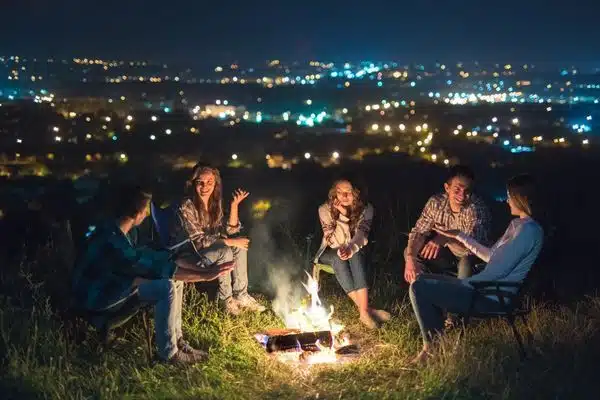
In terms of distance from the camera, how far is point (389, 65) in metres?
64.1

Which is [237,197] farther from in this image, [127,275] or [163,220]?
[127,275]

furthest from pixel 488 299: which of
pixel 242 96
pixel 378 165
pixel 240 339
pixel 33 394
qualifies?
pixel 242 96

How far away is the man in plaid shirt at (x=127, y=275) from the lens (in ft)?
13.0

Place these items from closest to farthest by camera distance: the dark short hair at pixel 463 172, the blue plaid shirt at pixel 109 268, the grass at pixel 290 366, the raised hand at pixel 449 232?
the grass at pixel 290 366
the blue plaid shirt at pixel 109 268
the raised hand at pixel 449 232
the dark short hair at pixel 463 172

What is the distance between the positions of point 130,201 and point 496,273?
7.91 feet

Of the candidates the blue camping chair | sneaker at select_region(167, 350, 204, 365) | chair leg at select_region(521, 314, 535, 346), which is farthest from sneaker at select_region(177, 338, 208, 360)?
chair leg at select_region(521, 314, 535, 346)

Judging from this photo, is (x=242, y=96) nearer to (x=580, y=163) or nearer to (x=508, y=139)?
(x=508, y=139)

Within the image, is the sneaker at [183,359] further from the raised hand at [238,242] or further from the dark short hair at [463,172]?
the dark short hair at [463,172]

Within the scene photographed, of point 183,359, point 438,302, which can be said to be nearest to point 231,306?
point 183,359

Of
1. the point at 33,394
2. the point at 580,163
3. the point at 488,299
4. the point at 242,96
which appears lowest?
the point at 33,394

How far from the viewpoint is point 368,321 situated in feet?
16.7

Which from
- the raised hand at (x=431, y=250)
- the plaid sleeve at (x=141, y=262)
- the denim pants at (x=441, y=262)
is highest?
the plaid sleeve at (x=141, y=262)

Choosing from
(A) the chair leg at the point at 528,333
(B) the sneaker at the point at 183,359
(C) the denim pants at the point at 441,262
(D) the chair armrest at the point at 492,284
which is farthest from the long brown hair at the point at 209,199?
(A) the chair leg at the point at 528,333

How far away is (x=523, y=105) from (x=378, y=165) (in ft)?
68.4
